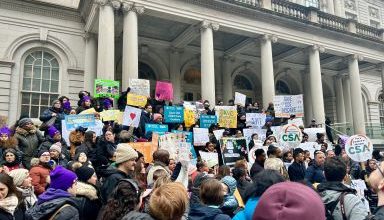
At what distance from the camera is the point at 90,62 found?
1822 centimetres

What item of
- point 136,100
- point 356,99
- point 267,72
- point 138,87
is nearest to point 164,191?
point 136,100

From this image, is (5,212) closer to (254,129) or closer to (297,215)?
(297,215)

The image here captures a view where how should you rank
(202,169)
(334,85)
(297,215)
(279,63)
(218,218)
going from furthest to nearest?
(334,85) < (279,63) < (202,169) < (218,218) < (297,215)

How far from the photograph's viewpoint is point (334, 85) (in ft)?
92.2

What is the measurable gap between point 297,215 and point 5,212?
3.11 m

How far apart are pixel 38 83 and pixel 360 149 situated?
14.8 metres

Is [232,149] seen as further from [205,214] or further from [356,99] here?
[356,99]

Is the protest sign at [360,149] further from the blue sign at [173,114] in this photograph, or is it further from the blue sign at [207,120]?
the blue sign at [173,114]

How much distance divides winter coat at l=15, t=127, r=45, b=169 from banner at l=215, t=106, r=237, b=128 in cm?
686

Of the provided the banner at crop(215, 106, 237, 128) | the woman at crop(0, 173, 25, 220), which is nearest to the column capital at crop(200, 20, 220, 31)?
the banner at crop(215, 106, 237, 128)

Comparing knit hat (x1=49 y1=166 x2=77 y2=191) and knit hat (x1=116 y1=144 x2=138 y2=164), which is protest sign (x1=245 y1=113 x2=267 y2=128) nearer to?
knit hat (x1=116 y1=144 x2=138 y2=164)

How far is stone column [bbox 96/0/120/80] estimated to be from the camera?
47.8 ft

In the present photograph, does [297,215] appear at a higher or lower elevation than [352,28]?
lower

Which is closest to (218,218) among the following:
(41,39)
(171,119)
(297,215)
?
(297,215)
